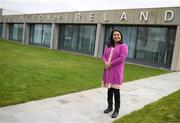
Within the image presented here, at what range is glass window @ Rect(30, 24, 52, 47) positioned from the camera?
1101 inches

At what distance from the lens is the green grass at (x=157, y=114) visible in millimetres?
4898

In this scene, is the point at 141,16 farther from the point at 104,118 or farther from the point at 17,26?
the point at 17,26

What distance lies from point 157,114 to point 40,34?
1010 inches

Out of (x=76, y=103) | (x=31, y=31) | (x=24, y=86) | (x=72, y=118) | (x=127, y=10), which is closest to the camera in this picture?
(x=72, y=118)

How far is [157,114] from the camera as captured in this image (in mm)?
5297

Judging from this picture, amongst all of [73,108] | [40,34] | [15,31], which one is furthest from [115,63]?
[15,31]

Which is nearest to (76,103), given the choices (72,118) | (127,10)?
(72,118)

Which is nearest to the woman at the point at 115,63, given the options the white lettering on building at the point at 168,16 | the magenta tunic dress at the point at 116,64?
the magenta tunic dress at the point at 116,64

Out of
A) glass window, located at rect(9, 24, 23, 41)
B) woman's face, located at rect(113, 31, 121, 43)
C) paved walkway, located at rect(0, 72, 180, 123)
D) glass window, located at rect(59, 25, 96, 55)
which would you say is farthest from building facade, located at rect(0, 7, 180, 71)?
woman's face, located at rect(113, 31, 121, 43)

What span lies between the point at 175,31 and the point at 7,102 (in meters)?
13.3

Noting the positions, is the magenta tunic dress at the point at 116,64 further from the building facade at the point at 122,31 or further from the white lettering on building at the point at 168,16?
the white lettering on building at the point at 168,16

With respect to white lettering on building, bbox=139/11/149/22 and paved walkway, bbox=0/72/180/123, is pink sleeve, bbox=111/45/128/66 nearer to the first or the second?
paved walkway, bbox=0/72/180/123

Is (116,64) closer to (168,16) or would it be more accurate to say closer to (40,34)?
(168,16)

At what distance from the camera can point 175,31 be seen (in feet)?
52.9
